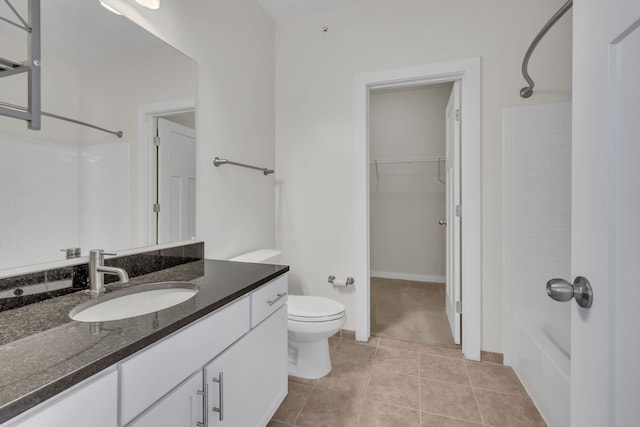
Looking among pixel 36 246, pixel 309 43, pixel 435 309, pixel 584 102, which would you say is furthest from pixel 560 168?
pixel 36 246

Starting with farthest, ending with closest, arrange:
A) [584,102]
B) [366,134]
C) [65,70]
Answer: [366,134] → [65,70] → [584,102]

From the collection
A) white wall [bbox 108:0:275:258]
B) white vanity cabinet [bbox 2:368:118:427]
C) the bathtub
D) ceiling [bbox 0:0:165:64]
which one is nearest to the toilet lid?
white wall [bbox 108:0:275:258]

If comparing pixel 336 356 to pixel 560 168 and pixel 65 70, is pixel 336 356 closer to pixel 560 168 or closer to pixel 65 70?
pixel 560 168

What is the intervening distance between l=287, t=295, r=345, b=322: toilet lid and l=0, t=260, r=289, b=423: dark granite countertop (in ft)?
2.34

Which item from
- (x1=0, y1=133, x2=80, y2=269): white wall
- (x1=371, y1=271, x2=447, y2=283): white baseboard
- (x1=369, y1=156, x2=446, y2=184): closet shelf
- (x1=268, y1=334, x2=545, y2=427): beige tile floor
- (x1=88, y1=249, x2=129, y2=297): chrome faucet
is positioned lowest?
(x1=268, y1=334, x2=545, y2=427): beige tile floor

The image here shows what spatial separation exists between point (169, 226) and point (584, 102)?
159 centimetres

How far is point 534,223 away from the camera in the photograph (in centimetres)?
187

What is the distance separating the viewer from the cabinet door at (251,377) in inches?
37.1

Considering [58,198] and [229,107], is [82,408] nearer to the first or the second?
[58,198]

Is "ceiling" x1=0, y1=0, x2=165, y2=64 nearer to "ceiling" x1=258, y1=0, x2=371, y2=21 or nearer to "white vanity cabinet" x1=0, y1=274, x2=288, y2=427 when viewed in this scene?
"white vanity cabinet" x1=0, y1=274, x2=288, y2=427

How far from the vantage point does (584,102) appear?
0.64m

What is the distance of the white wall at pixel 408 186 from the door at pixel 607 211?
3.34m

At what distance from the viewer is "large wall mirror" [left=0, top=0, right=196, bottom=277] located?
3.00ft

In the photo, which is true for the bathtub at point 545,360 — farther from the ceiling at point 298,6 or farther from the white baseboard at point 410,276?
the ceiling at point 298,6
